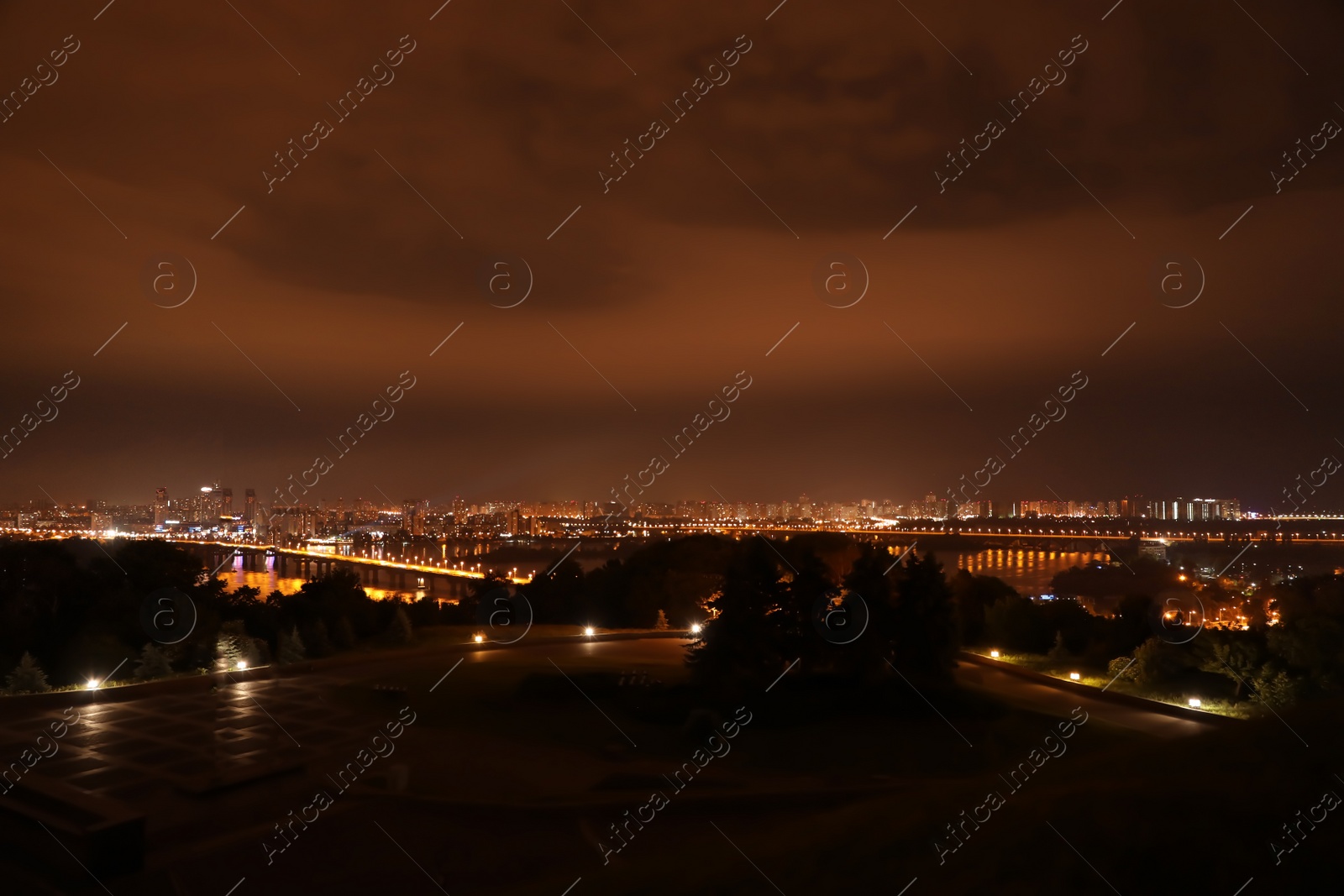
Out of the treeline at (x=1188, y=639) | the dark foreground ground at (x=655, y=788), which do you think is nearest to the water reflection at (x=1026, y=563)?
the treeline at (x=1188, y=639)

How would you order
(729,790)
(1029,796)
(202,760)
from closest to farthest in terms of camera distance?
(1029,796) → (729,790) → (202,760)

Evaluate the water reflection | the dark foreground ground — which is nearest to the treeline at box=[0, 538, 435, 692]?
the dark foreground ground

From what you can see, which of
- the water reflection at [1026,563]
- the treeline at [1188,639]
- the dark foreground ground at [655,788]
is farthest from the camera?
the water reflection at [1026,563]

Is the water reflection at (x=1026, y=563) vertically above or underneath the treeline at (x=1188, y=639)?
above

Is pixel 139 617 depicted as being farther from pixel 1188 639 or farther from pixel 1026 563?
pixel 1026 563

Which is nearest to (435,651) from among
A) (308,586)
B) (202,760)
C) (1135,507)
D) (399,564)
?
(202,760)

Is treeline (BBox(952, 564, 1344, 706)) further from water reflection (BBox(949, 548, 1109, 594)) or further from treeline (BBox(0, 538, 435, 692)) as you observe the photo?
water reflection (BBox(949, 548, 1109, 594))

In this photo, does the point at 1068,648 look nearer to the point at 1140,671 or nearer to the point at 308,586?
the point at 1140,671

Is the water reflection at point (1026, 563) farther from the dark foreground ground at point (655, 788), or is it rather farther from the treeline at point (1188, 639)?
the dark foreground ground at point (655, 788)
